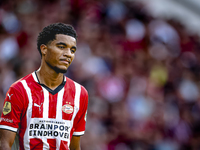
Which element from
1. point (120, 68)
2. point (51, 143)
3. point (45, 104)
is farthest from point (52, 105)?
point (120, 68)

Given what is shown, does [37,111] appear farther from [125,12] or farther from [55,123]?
[125,12]

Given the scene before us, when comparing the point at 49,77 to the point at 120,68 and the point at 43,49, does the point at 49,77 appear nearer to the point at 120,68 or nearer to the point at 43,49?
the point at 43,49

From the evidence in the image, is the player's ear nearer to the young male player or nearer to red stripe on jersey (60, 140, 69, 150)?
the young male player

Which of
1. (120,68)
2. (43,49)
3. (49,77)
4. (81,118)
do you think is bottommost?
(81,118)

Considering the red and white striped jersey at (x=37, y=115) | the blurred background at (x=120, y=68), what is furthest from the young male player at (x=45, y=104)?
the blurred background at (x=120, y=68)

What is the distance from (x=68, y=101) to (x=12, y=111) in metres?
0.25

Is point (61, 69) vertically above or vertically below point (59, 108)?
above

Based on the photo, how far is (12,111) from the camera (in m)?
1.23

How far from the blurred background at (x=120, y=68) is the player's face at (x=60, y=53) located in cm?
224

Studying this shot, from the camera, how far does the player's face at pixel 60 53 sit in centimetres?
125

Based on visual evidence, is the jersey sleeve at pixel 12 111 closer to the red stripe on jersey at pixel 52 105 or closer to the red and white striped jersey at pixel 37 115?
the red and white striped jersey at pixel 37 115

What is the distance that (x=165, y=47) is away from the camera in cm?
602

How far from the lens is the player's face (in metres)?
1.25

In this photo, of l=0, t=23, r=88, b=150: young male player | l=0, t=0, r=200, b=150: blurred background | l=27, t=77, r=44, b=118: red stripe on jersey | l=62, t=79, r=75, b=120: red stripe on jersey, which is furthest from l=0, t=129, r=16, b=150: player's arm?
l=0, t=0, r=200, b=150: blurred background
